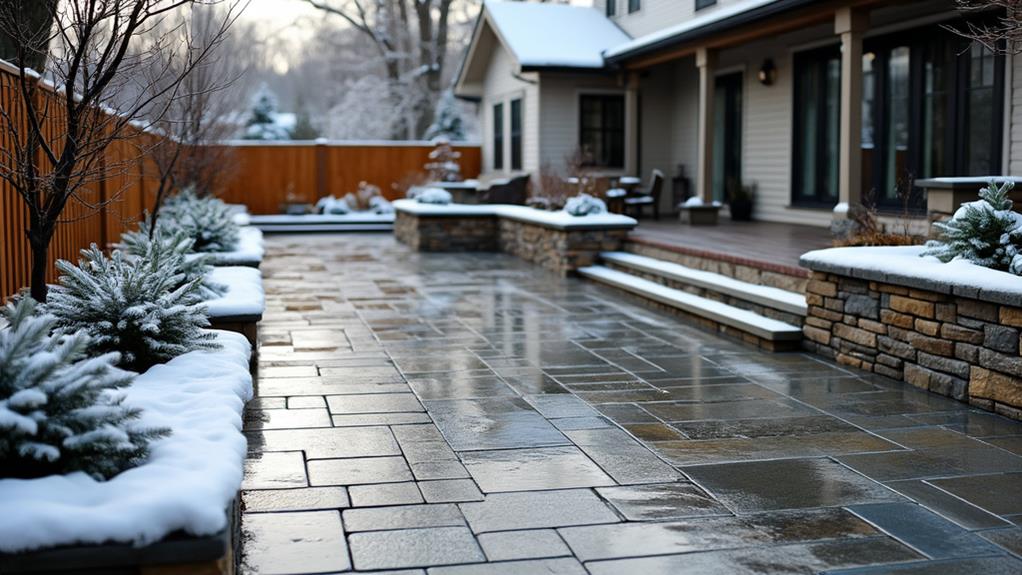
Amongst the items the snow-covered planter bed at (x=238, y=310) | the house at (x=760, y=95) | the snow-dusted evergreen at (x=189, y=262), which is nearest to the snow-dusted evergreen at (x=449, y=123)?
the house at (x=760, y=95)

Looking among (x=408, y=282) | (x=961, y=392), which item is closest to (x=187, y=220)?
(x=408, y=282)

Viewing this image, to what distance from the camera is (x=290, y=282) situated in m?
12.0

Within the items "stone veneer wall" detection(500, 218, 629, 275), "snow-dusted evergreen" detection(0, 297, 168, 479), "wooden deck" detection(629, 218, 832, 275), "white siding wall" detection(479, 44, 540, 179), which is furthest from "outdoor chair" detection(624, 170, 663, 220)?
"snow-dusted evergreen" detection(0, 297, 168, 479)

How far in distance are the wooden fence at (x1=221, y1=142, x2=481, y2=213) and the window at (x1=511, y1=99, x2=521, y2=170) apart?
317cm

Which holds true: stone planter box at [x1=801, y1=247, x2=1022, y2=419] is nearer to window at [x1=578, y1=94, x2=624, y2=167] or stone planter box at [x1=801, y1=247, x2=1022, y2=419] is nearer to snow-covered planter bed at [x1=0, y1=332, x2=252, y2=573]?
snow-covered planter bed at [x1=0, y1=332, x2=252, y2=573]

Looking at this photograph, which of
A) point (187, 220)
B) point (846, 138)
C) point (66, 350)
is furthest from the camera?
point (846, 138)

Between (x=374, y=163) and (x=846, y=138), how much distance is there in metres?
14.3

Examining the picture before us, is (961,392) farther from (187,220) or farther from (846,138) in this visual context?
(187,220)

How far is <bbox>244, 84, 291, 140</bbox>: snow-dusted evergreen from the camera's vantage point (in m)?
27.2

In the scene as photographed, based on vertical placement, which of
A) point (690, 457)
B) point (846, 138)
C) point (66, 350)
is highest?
point (846, 138)

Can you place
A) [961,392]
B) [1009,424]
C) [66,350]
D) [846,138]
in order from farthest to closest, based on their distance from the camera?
[846,138] < [961,392] < [1009,424] < [66,350]

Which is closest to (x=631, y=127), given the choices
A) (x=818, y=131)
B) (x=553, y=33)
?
(x=553, y=33)

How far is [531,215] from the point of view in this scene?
1403 cm

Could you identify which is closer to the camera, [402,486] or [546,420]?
[402,486]
